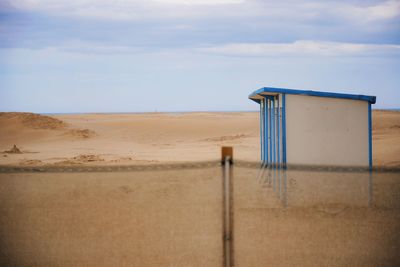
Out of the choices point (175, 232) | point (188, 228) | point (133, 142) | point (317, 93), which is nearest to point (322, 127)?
point (317, 93)

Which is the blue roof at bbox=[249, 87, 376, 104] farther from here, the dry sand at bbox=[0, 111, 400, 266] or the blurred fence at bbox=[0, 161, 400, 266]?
the blurred fence at bbox=[0, 161, 400, 266]

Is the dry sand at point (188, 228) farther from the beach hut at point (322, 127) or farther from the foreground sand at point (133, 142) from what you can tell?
the foreground sand at point (133, 142)

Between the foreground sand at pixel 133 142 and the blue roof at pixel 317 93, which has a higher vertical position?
the blue roof at pixel 317 93

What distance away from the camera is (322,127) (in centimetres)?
1096

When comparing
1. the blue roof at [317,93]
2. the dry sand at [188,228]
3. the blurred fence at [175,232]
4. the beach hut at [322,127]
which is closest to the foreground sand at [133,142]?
the beach hut at [322,127]

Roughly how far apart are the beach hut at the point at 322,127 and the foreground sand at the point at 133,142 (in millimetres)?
6679

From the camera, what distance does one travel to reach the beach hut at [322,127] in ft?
35.4

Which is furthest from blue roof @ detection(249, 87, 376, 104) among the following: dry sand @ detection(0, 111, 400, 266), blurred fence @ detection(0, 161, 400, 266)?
blurred fence @ detection(0, 161, 400, 266)

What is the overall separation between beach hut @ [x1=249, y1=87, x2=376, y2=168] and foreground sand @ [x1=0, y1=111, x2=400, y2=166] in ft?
21.9

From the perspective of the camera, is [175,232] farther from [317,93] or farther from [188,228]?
[317,93]

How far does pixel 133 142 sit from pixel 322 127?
2558 cm

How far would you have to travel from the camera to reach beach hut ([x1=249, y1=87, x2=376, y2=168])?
35.4ft

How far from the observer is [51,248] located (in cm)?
596

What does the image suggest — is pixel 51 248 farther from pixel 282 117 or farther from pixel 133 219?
pixel 282 117
